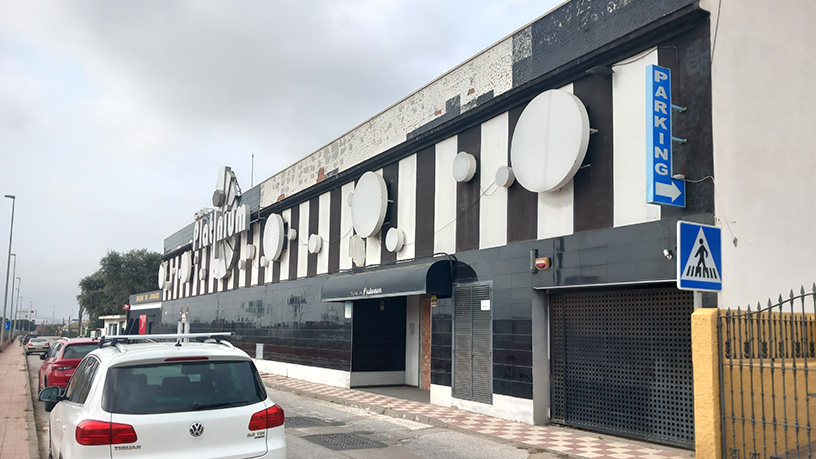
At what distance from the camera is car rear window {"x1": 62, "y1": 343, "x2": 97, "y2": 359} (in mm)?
14648

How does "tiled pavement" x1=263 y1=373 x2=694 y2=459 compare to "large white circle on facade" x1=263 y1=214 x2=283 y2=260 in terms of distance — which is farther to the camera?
"large white circle on facade" x1=263 y1=214 x2=283 y2=260

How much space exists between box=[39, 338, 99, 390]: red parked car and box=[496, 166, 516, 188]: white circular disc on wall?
10033 millimetres

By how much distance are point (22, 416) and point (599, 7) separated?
1327 centimetres

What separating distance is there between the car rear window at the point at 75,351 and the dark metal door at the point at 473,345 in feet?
27.8

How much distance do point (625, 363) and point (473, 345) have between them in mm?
3913

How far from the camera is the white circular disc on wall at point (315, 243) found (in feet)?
68.2

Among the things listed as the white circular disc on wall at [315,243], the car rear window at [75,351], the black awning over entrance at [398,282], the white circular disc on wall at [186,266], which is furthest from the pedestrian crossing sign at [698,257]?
the white circular disc on wall at [186,266]

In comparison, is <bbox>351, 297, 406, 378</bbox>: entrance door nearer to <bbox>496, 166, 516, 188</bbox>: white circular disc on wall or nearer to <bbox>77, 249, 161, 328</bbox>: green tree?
<bbox>496, 166, 516, 188</bbox>: white circular disc on wall

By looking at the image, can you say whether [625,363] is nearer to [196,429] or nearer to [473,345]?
[473,345]

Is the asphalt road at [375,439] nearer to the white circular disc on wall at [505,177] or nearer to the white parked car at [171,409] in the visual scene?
the white parked car at [171,409]

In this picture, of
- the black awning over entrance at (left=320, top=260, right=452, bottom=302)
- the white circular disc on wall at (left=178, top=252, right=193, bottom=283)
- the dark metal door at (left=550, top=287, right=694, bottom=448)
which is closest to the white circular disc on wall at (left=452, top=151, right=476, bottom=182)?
the black awning over entrance at (left=320, top=260, right=452, bottom=302)

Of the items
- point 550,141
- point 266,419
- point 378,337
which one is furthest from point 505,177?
point 266,419

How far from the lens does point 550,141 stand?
11.5m

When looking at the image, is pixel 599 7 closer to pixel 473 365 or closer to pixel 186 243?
pixel 473 365
